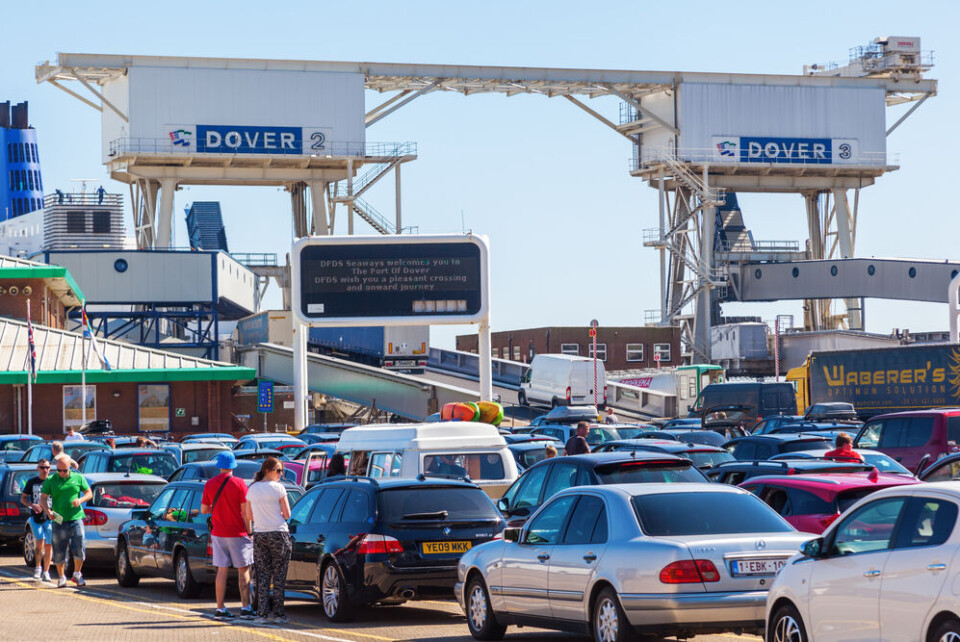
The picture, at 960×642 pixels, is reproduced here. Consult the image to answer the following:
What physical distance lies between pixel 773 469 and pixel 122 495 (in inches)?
380

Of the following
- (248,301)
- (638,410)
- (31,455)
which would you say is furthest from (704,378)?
(31,455)

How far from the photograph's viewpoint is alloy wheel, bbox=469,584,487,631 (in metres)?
13.4

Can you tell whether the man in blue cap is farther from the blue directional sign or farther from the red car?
the blue directional sign

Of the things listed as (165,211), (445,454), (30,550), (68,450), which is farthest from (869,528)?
(165,211)

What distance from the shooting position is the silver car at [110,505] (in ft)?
68.8

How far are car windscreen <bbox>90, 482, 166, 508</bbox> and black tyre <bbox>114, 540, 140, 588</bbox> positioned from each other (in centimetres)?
140

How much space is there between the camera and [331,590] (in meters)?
15.1

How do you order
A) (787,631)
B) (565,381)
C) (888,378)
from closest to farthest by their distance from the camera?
1. (787,631)
2. (888,378)
3. (565,381)

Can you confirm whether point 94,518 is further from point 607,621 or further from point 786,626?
point 786,626

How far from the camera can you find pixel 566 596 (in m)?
12.1

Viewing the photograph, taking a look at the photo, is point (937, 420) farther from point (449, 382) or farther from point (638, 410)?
point (449, 382)

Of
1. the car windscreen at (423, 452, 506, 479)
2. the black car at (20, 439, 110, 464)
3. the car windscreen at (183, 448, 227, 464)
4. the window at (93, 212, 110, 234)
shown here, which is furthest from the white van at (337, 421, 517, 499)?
the window at (93, 212, 110, 234)

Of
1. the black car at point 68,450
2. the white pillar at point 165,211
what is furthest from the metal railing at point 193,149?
the black car at point 68,450

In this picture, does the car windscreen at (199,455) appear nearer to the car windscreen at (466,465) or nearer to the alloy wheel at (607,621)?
the car windscreen at (466,465)
